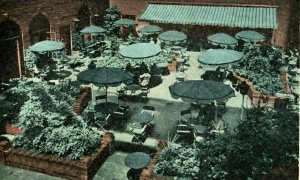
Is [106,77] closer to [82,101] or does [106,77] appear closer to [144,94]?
[82,101]

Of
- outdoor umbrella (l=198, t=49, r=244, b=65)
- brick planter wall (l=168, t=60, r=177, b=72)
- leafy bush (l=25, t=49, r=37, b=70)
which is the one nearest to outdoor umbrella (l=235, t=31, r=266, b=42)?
brick planter wall (l=168, t=60, r=177, b=72)

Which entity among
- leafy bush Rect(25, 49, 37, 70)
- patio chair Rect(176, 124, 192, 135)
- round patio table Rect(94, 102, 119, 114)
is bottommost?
patio chair Rect(176, 124, 192, 135)

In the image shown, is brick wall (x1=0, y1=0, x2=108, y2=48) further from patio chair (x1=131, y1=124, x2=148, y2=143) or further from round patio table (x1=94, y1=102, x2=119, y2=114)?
patio chair (x1=131, y1=124, x2=148, y2=143)

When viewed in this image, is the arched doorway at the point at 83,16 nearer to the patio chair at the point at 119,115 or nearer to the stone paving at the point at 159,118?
the stone paving at the point at 159,118

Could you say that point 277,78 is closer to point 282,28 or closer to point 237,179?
point 237,179

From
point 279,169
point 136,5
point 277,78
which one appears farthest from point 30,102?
point 136,5

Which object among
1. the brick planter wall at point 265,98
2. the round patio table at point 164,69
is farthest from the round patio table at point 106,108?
the round patio table at point 164,69

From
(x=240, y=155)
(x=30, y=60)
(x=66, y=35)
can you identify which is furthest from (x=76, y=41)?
(x=240, y=155)
